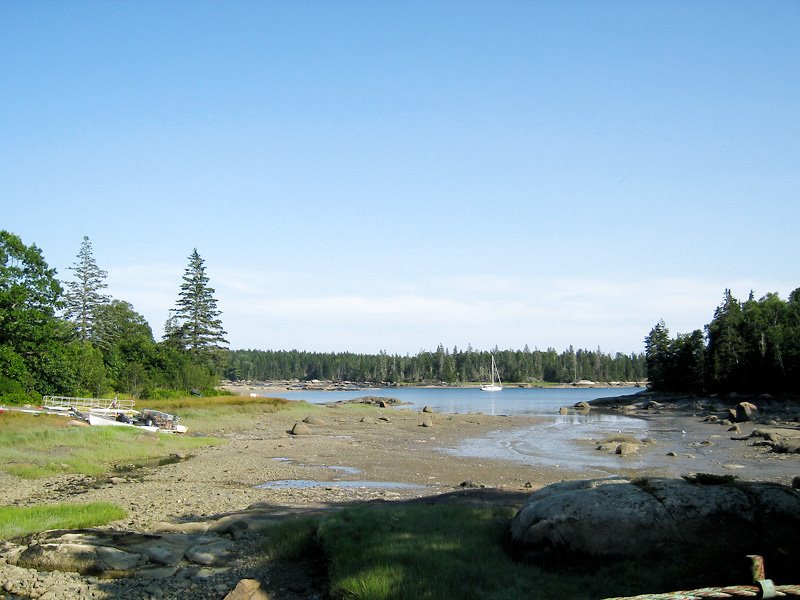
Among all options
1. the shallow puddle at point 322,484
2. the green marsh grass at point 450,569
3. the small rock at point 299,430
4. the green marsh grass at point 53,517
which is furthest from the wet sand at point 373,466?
Result: the green marsh grass at point 450,569

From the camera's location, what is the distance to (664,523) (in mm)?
9148

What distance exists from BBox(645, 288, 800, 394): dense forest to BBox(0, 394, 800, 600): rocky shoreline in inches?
1340

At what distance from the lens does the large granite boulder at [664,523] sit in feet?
28.9

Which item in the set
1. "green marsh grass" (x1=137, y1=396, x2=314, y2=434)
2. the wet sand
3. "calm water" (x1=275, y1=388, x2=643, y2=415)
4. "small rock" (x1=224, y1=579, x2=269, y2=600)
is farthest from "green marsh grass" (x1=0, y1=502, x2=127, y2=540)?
"calm water" (x1=275, y1=388, x2=643, y2=415)

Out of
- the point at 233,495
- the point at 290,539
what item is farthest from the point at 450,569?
the point at 233,495

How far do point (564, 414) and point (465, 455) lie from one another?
45.4 meters

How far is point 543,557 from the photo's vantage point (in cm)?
933

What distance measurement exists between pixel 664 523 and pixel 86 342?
7423 centimetres

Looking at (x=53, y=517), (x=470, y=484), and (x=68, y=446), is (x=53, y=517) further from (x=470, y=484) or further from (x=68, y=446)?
(x=68, y=446)

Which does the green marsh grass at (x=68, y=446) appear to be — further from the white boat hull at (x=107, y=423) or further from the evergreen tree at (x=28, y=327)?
the evergreen tree at (x=28, y=327)

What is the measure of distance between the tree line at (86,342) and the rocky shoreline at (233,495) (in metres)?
13.5

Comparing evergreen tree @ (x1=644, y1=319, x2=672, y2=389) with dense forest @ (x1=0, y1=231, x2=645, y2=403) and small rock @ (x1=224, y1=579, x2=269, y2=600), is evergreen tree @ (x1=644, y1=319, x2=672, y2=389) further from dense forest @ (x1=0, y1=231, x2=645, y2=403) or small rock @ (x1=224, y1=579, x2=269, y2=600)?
small rock @ (x1=224, y1=579, x2=269, y2=600)

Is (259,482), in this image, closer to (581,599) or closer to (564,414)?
(581,599)

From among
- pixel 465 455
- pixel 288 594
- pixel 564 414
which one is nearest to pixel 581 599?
pixel 288 594
